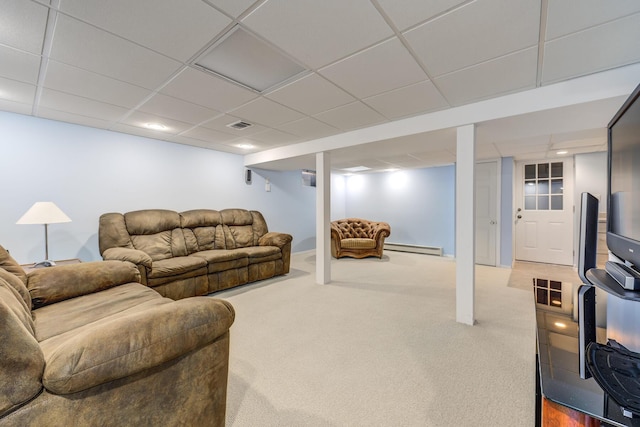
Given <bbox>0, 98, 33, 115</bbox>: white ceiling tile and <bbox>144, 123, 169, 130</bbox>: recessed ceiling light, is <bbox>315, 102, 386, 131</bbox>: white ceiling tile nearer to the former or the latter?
<bbox>144, 123, 169, 130</bbox>: recessed ceiling light

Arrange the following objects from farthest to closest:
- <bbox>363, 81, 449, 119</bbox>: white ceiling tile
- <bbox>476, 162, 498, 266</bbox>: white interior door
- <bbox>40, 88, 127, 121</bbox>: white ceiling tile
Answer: <bbox>476, 162, 498, 266</bbox>: white interior door < <bbox>40, 88, 127, 121</bbox>: white ceiling tile < <bbox>363, 81, 449, 119</bbox>: white ceiling tile

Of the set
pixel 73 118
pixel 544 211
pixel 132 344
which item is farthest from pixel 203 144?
pixel 544 211

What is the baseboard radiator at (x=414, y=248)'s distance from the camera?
609 cm

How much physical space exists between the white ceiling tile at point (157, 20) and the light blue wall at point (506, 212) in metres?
5.26

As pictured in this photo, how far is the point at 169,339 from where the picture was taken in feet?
3.44

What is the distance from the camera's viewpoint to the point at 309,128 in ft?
11.4

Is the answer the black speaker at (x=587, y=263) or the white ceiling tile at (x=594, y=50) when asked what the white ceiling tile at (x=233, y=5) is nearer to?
the white ceiling tile at (x=594, y=50)

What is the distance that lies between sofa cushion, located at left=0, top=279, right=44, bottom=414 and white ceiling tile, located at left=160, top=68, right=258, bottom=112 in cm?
187

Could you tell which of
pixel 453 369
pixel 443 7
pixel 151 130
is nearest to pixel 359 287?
pixel 453 369

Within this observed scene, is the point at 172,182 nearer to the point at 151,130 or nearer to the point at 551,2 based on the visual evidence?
the point at 151,130

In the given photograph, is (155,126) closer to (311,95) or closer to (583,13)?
(311,95)

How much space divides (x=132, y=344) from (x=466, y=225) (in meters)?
2.75

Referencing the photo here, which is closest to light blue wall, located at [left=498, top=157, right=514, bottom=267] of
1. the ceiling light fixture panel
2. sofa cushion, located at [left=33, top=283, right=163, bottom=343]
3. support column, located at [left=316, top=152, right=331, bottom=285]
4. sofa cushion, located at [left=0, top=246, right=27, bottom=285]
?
support column, located at [left=316, top=152, right=331, bottom=285]

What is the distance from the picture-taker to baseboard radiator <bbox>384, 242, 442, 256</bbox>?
20.0ft
